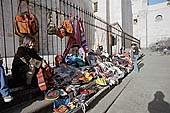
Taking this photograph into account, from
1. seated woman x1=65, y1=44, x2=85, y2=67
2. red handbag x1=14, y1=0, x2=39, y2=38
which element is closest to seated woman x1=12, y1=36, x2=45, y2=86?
red handbag x1=14, y1=0, x2=39, y2=38

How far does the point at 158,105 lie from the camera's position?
2.85 metres

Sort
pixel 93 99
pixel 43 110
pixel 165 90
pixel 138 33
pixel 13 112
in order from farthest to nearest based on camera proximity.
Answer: pixel 138 33, pixel 165 90, pixel 93 99, pixel 43 110, pixel 13 112

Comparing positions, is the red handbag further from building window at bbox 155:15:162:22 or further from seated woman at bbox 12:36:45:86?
building window at bbox 155:15:162:22

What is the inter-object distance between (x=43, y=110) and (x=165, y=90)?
12.0 feet

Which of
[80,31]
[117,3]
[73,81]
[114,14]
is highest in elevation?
[117,3]

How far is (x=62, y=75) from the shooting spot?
3.12m

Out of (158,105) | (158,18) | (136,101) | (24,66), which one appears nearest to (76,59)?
(24,66)

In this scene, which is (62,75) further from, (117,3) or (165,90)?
(117,3)

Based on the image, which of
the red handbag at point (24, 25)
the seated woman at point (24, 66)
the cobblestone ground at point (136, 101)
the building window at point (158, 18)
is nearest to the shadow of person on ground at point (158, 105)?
the cobblestone ground at point (136, 101)

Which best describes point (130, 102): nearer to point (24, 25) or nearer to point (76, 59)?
point (76, 59)

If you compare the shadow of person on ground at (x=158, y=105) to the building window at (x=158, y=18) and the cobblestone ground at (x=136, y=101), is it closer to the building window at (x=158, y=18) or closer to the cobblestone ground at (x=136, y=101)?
the cobblestone ground at (x=136, y=101)

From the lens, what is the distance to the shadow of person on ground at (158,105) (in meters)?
2.62

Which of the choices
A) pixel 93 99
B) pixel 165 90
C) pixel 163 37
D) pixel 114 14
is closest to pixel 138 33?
pixel 163 37

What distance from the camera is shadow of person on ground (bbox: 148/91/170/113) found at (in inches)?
103
